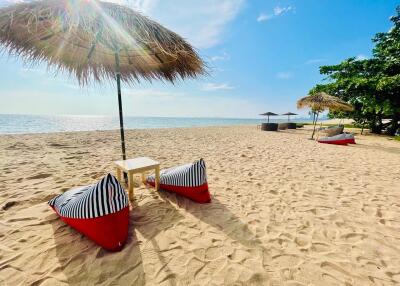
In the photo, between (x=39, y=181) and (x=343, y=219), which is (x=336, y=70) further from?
(x=39, y=181)

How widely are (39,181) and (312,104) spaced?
1472 cm

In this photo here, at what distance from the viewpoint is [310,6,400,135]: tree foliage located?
13906 mm

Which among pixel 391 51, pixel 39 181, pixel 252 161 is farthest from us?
pixel 391 51

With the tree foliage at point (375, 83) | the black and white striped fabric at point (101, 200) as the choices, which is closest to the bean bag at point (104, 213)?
the black and white striped fabric at point (101, 200)

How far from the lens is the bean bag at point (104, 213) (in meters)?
2.18

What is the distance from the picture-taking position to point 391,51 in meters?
14.6

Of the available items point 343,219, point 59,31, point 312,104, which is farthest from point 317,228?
point 312,104

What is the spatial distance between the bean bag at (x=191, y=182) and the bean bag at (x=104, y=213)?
1278 millimetres

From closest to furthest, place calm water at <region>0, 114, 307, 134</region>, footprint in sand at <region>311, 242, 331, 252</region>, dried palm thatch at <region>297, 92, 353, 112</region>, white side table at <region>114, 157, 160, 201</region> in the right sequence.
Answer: footprint in sand at <region>311, 242, 331, 252</region> < white side table at <region>114, 157, 160, 201</region> < dried palm thatch at <region>297, 92, 353, 112</region> < calm water at <region>0, 114, 307, 134</region>

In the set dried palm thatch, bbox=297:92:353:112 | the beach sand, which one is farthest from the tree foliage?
the beach sand

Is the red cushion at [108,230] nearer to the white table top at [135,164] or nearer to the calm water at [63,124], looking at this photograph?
the white table top at [135,164]

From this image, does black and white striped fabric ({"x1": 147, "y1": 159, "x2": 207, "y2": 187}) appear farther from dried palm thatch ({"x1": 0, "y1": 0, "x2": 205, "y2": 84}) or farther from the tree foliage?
the tree foliage

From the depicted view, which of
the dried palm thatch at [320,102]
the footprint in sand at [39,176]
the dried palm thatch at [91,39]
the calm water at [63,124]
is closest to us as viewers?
the dried palm thatch at [91,39]

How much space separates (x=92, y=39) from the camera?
299 centimetres
